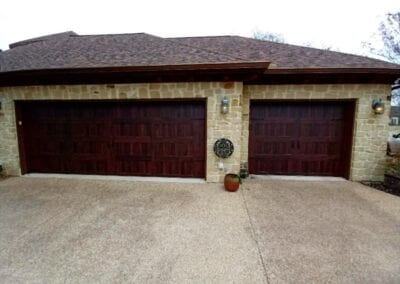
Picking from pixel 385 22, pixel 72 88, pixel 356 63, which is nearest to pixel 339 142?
pixel 356 63

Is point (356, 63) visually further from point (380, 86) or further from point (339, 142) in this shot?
point (339, 142)

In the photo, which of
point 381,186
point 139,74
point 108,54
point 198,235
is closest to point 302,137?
point 381,186

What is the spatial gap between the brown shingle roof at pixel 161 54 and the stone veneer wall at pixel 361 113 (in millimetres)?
553

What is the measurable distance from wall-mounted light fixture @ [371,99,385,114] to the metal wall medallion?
3.71 meters

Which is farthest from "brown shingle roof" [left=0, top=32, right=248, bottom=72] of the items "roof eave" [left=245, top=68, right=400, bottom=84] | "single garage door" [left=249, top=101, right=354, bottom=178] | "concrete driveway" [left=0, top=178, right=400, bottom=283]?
"concrete driveway" [left=0, top=178, right=400, bottom=283]

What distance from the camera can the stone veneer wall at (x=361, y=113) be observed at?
5.31m

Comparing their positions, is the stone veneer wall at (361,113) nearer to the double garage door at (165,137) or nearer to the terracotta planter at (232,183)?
the double garage door at (165,137)

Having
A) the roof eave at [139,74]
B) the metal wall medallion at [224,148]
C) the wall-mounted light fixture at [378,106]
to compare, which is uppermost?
the roof eave at [139,74]

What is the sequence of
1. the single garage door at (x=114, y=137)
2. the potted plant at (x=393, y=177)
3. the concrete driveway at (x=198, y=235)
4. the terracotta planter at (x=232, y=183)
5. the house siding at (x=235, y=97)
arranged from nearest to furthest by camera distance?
the concrete driveway at (x=198, y=235)
the terracotta planter at (x=232, y=183)
the house siding at (x=235, y=97)
the potted plant at (x=393, y=177)
the single garage door at (x=114, y=137)

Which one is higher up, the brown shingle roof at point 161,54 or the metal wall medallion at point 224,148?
the brown shingle roof at point 161,54

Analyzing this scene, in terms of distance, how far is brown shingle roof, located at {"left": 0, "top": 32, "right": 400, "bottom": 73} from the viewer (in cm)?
505

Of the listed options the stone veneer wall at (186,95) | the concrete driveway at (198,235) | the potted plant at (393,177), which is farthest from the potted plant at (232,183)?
the potted plant at (393,177)

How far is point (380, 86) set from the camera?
5.27m

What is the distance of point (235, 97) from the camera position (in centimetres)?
500
